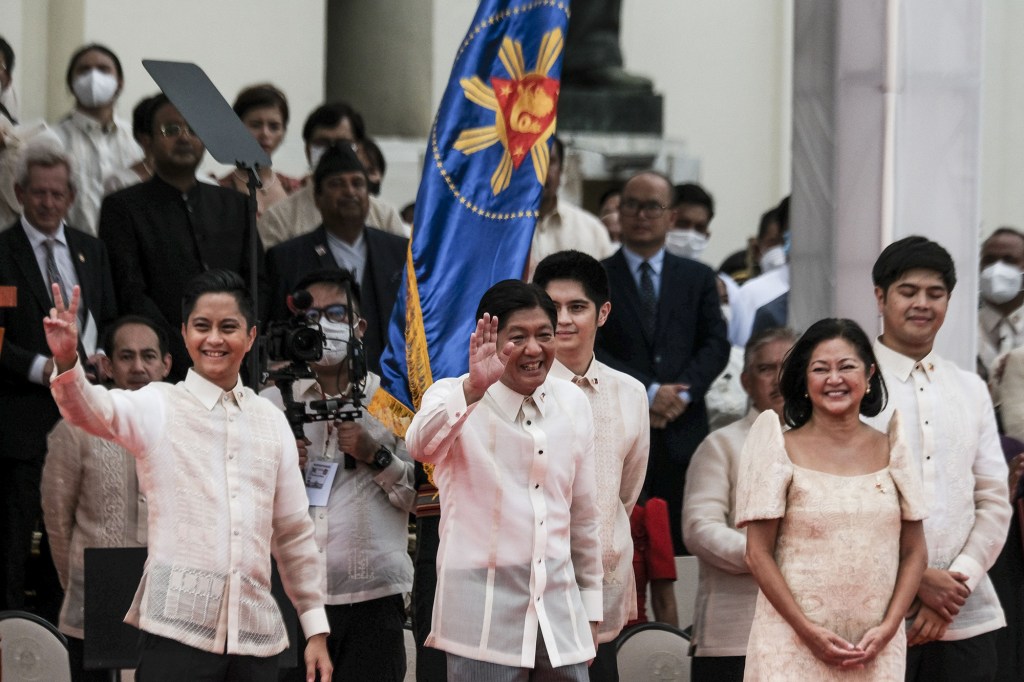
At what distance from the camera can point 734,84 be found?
54.7 feet

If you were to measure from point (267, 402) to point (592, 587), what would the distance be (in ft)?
3.65

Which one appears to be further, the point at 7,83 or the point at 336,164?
the point at 7,83

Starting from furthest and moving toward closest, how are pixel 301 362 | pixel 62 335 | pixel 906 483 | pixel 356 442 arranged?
1. pixel 356 442
2. pixel 301 362
3. pixel 906 483
4. pixel 62 335

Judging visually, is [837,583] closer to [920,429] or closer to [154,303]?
[920,429]

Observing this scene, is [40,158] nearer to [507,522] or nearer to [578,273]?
[578,273]

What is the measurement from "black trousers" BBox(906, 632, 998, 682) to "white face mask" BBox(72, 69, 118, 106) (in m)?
5.05

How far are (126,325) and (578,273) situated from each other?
1774 mm

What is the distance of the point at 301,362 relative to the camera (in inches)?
269

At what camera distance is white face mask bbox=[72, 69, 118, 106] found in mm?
9500

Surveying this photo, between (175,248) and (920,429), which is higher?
(175,248)

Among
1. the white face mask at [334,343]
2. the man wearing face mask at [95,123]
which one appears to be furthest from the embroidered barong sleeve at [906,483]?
the man wearing face mask at [95,123]

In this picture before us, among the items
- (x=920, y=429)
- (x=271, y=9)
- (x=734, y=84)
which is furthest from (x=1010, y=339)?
(x=734, y=84)

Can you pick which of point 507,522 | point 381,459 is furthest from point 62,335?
point 381,459

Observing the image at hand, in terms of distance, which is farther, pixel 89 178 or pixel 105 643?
pixel 89 178
